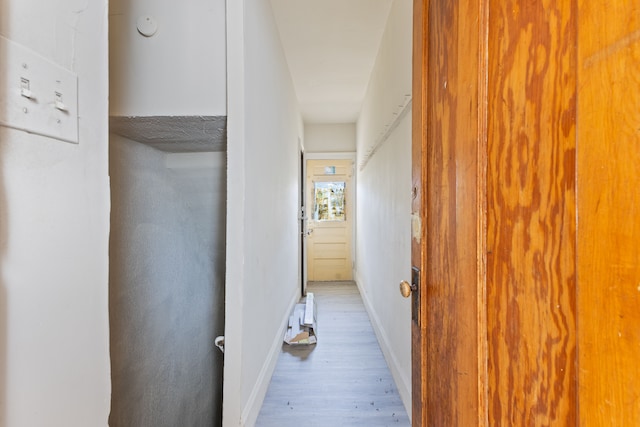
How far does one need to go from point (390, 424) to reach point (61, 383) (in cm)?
171

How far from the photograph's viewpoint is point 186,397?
1.54 metres

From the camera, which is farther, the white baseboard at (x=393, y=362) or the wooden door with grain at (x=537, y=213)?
the white baseboard at (x=393, y=362)

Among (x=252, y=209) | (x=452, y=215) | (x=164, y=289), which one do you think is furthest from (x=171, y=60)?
(x=452, y=215)

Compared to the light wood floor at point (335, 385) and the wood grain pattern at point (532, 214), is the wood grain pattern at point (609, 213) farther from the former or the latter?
the light wood floor at point (335, 385)

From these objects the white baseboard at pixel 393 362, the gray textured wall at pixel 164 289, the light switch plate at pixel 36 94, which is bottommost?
the white baseboard at pixel 393 362

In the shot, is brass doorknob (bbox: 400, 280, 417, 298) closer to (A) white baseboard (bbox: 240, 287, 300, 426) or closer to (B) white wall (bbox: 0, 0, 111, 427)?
(B) white wall (bbox: 0, 0, 111, 427)

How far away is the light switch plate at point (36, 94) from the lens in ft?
1.46

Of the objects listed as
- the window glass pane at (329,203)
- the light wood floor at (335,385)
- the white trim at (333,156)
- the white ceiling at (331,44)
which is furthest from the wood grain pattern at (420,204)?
the window glass pane at (329,203)

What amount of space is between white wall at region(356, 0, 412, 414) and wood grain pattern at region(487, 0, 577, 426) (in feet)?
3.69

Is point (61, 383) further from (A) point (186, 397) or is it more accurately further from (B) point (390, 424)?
(B) point (390, 424)

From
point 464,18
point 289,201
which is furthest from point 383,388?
point 464,18

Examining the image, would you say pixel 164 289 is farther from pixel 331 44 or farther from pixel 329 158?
pixel 329 158

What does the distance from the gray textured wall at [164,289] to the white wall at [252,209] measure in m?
0.26

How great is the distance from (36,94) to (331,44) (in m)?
2.53
